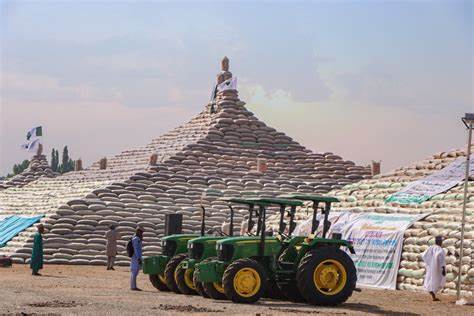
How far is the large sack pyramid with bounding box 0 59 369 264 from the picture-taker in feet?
95.7

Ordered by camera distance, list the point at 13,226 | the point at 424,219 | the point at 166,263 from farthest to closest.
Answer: the point at 13,226, the point at 424,219, the point at 166,263

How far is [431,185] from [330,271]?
9.89 metres

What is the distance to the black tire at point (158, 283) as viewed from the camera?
17.7 metres

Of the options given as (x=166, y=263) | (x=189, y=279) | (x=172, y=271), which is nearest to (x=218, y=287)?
(x=189, y=279)

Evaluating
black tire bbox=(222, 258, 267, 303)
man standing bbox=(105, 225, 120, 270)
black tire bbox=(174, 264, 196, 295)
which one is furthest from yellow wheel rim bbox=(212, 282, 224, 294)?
man standing bbox=(105, 225, 120, 270)

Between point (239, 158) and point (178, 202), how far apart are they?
4866mm

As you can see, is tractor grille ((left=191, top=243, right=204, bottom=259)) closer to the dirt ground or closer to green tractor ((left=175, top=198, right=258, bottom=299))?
green tractor ((left=175, top=198, right=258, bottom=299))

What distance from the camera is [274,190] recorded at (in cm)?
3288

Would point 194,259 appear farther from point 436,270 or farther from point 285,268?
point 436,270

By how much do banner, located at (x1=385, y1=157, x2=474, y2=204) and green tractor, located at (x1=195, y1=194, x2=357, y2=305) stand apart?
26.4 ft

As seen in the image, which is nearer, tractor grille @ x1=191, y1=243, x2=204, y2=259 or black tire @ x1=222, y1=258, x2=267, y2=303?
black tire @ x1=222, y1=258, x2=267, y2=303

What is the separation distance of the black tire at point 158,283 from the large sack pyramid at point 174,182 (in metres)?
7.45

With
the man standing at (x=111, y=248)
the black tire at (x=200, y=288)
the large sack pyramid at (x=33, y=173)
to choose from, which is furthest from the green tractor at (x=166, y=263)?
the large sack pyramid at (x=33, y=173)

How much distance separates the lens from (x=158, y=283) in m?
17.8
